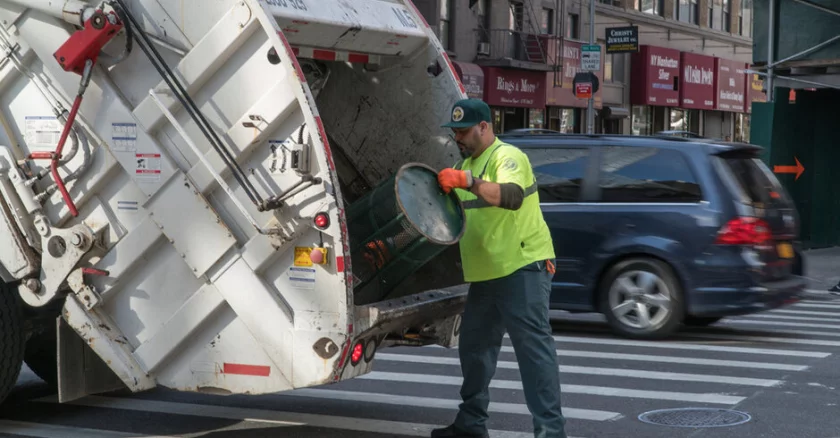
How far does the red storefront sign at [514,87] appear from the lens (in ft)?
108

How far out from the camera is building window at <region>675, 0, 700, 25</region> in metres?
44.7

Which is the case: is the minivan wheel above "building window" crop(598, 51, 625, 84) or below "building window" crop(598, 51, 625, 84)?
below

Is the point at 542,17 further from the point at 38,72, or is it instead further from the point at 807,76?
the point at 38,72

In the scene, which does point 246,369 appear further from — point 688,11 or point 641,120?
point 688,11

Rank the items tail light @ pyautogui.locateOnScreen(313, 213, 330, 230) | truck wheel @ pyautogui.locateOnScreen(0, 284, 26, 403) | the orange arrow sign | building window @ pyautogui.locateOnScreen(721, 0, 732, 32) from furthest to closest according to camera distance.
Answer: building window @ pyautogui.locateOnScreen(721, 0, 732, 32)
the orange arrow sign
truck wheel @ pyautogui.locateOnScreen(0, 284, 26, 403)
tail light @ pyautogui.locateOnScreen(313, 213, 330, 230)

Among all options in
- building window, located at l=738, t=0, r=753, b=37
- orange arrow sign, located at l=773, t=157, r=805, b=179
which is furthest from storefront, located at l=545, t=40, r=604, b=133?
orange arrow sign, located at l=773, t=157, r=805, b=179

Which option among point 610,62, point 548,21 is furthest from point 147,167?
point 610,62

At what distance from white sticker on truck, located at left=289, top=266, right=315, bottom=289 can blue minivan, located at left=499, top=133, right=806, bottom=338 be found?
205 inches

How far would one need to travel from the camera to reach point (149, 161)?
257 inches

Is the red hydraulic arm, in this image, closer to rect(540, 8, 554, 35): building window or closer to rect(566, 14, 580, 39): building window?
rect(540, 8, 554, 35): building window

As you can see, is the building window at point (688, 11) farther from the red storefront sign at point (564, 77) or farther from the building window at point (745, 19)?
the red storefront sign at point (564, 77)

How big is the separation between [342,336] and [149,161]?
134cm

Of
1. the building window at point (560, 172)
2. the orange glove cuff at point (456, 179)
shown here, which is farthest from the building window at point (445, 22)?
the orange glove cuff at point (456, 179)

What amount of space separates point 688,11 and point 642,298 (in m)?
36.1
